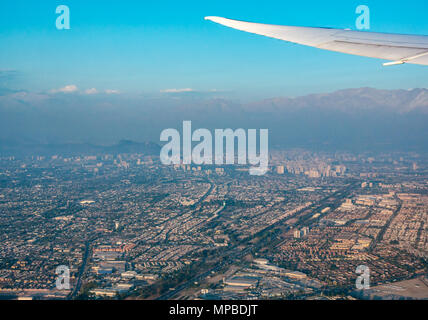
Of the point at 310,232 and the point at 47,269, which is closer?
the point at 47,269

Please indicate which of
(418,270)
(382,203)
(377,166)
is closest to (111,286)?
(418,270)

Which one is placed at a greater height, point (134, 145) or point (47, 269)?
point (134, 145)

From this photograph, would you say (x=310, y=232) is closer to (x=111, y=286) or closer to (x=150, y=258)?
(x=150, y=258)

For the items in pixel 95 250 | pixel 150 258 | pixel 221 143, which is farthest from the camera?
pixel 221 143

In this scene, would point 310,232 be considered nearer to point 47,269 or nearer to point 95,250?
point 95,250

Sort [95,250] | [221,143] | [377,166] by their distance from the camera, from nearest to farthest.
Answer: [95,250] → [377,166] → [221,143]

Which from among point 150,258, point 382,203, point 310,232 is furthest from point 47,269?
point 382,203
